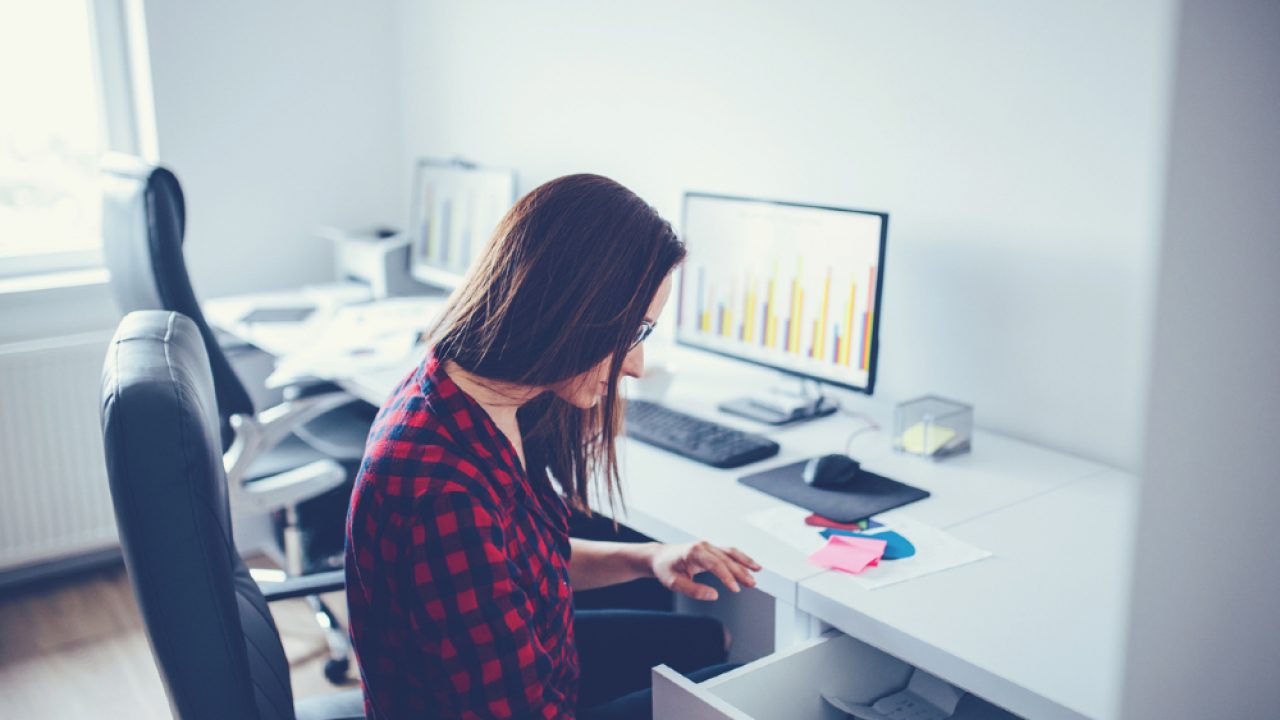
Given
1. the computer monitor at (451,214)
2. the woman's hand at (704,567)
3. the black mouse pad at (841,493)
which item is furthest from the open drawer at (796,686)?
the computer monitor at (451,214)

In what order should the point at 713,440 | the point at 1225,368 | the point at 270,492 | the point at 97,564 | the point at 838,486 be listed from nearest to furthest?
the point at 1225,368 < the point at 838,486 < the point at 713,440 < the point at 270,492 < the point at 97,564

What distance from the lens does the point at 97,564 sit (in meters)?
3.05

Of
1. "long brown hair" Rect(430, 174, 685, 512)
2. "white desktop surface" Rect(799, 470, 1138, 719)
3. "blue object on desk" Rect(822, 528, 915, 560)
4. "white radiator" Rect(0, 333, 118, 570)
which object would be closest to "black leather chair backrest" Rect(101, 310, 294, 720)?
"long brown hair" Rect(430, 174, 685, 512)

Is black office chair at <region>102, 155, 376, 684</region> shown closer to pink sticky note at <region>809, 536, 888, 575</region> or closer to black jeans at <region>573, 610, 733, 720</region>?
black jeans at <region>573, 610, 733, 720</region>

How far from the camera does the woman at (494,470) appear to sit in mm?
1029

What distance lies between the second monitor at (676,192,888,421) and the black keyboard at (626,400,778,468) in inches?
6.7

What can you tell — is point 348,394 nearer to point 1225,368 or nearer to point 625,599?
point 625,599

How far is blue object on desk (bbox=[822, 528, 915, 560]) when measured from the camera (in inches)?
54.7

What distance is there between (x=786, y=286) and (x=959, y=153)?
38 cm

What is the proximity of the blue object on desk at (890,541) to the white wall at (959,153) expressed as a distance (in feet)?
1.67

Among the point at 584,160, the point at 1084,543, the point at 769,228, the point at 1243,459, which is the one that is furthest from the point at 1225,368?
the point at 584,160

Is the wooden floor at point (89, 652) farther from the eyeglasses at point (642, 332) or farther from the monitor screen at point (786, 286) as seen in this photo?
the eyeglasses at point (642, 332)

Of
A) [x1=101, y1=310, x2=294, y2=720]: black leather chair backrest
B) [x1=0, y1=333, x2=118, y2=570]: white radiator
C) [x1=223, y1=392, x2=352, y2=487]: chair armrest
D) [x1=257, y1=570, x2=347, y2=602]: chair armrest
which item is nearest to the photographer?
[x1=101, y1=310, x2=294, y2=720]: black leather chair backrest

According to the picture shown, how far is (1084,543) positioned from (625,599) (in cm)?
81
